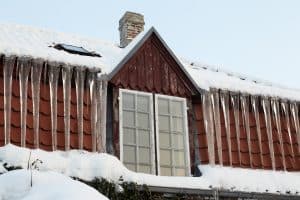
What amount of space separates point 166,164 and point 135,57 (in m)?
2.47

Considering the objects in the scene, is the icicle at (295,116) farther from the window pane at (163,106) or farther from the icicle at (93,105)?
the icicle at (93,105)

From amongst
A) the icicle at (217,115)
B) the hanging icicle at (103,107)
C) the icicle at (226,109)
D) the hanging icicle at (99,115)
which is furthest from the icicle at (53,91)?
the icicle at (226,109)

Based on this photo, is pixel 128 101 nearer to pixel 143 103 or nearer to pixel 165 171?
pixel 143 103

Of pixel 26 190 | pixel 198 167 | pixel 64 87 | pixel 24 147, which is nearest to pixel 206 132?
pixel 198 167

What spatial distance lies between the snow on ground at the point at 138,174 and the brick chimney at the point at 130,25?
4.79m

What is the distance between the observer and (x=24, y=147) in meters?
10.9

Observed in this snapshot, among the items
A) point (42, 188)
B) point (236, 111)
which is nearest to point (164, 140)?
point (236, 111)

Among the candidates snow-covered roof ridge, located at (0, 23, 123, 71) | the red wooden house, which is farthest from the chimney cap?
the red wooden house

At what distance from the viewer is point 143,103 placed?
12617mm

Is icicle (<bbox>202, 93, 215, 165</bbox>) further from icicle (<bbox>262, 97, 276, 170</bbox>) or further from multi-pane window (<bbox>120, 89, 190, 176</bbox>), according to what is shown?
icicle (<bbox>262, 97, 276, 170</bbox>)

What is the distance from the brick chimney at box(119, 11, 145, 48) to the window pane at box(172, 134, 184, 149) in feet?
13.4

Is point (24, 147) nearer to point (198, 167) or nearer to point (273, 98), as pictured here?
point (198, 167)

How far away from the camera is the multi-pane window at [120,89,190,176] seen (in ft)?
39.6

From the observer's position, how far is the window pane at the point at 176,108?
12945 millimetres
